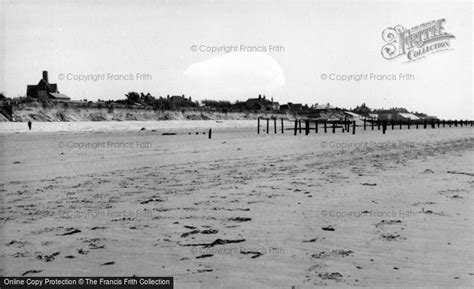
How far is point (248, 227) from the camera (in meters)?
6.06

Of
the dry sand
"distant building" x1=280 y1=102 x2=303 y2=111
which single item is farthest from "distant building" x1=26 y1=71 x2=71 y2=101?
the dry sand

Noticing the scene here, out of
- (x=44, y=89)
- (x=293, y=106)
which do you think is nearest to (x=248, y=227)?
(x=44, y=89)

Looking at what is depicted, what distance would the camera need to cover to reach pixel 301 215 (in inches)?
264

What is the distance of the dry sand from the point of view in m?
4.48

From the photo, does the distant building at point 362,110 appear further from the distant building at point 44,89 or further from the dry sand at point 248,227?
the dry sand at point 248,227

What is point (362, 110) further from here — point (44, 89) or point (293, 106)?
point (44, 89)

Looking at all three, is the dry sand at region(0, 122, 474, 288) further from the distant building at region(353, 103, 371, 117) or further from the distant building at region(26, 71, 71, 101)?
the distant building at region(353, 103, 371, 117)

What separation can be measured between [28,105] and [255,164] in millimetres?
41618

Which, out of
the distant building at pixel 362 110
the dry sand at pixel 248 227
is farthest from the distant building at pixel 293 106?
the dry sand at pixel 248 227

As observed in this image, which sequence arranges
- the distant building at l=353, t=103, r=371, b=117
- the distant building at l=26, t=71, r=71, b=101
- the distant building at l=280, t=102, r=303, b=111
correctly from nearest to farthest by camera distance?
the distant building at l=26, t=71, r=71, b=101, the distant building at l=280, t=102, r=303, b=111, the distant building at l=353, t=103, r=371, b=117

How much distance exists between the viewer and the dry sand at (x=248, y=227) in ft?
14.7

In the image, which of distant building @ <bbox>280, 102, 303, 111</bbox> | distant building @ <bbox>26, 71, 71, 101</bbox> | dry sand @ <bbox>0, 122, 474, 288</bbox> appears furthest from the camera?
distant building @ <bbox>280, 102, 303, 111</bbox>

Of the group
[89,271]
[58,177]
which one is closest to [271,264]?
[89,271]

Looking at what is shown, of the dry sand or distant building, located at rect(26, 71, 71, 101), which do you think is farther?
distant building, located at rect(26, 71, 71, 101)
